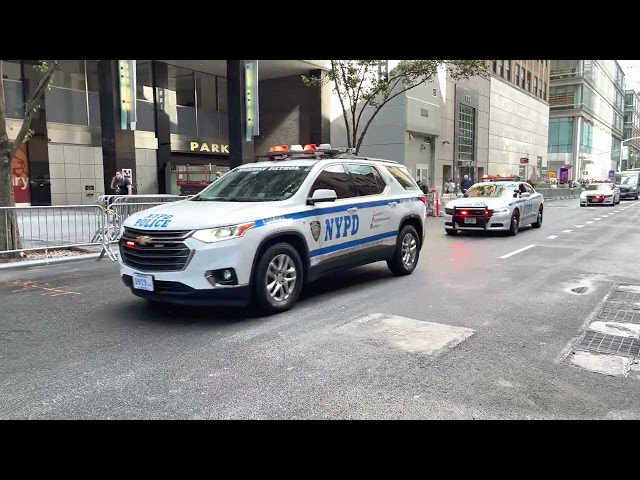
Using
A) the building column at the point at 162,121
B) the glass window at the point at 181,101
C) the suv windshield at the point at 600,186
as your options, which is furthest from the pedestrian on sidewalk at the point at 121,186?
the suv windshield at the point at 600,186

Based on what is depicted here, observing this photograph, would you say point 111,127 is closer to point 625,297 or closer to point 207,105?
point 207,105

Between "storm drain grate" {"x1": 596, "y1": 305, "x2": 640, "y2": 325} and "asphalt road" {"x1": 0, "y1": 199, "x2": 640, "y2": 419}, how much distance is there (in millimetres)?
263

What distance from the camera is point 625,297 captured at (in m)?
7.18

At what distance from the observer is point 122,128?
21.6m

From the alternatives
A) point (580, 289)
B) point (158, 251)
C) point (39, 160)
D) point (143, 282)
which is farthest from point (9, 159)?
point (39, 160)

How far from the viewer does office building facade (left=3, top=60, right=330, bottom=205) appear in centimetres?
2106

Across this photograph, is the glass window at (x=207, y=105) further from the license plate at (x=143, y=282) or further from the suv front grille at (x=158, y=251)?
the license plate at (x=143, y=282)

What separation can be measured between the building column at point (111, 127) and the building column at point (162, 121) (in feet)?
11.0

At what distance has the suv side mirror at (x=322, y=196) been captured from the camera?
6.55 m

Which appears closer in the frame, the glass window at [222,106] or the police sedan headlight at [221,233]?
the police sedan headlight at [221,233]

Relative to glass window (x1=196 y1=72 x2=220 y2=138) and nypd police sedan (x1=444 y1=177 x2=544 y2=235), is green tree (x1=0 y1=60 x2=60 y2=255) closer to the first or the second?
nypd police sedan (x1=444 y1=177 x2=544 y2=235)

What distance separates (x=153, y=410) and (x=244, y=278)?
7.32ft

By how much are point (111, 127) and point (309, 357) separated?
19.4 meters
